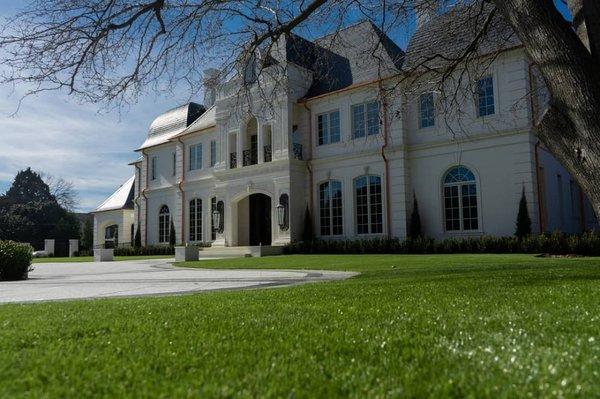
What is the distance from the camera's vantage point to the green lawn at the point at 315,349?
2.55 meters

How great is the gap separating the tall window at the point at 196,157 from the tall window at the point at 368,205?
11927 mm

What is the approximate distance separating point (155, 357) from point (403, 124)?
21.3m

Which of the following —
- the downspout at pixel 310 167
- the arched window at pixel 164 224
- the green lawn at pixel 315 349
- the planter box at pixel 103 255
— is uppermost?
the downspout at pixel 310 167

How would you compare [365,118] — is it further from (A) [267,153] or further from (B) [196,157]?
(B) [196,157]

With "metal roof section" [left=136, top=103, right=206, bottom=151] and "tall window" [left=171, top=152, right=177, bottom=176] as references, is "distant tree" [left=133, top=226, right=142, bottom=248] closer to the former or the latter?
"tall window" [left=171, top=152, right=177, bottom=176]

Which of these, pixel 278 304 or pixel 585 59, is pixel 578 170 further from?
pixel 278 304

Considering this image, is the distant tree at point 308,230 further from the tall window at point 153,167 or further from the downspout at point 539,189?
the tall window at point 153,167

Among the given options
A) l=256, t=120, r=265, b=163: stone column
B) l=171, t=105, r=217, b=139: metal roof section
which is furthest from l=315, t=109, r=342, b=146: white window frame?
l=171, t=105, r=217, b=139: metal roof section

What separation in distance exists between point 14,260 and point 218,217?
1595 centimetres

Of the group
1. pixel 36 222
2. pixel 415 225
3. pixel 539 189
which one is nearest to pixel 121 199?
pixel 36 222

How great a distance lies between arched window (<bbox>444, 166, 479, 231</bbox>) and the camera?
70.3 ft

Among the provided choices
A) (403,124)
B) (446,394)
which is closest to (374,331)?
(446,394)

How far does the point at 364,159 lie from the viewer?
2453 centimetres

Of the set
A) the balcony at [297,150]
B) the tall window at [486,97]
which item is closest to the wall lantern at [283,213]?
the balcony at [297,150]
